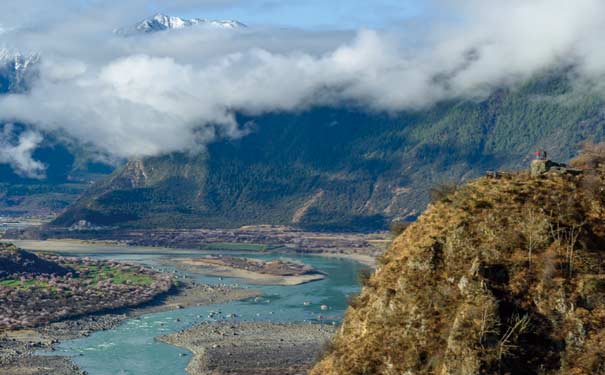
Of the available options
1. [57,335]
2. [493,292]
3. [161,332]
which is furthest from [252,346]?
[493,292]

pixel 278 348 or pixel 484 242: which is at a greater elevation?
pixel 484 242

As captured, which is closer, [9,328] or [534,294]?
[534,294]

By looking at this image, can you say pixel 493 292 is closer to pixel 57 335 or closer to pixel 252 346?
pixel 252 346

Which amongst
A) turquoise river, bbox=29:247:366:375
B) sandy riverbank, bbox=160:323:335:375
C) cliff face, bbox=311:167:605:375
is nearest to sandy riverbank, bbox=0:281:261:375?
turquoise river, bbox=29:247:366:375

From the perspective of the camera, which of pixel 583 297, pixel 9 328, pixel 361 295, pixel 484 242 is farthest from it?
pixel 9 328

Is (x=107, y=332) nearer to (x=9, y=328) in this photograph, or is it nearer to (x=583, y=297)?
(x=9, y=328)

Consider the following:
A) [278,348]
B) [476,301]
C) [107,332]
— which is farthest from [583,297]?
[107,332]

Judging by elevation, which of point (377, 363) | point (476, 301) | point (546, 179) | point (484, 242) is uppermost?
point (546, 179)

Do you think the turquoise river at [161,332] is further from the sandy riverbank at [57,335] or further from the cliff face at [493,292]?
the cliff face at [493,292]
